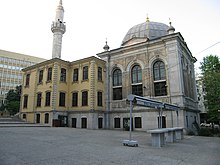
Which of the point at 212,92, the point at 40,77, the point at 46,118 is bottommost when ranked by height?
the point at 46,118

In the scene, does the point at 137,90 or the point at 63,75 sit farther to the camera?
the point at 63,75

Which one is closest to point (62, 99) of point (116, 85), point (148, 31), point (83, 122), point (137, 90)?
point (83, 122)

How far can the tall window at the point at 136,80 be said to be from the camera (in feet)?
83.6

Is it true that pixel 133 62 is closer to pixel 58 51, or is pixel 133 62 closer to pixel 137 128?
pixel 137 128

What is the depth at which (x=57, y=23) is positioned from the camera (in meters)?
32.8

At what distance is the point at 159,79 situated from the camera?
79.1 ft

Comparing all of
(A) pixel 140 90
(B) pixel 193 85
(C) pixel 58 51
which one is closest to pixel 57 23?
(C) pixel 58 51

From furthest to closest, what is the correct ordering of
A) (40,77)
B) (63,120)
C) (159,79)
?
(40,77) < (63,120) < (159,79)

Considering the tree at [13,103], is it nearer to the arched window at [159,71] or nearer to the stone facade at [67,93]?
the stone facade at [67,93]

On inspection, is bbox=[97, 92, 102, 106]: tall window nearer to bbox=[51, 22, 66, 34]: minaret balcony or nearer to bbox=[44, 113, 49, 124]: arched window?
bbox=[44, 113, 49, 124]: arched window

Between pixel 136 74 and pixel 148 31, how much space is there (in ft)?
28.5

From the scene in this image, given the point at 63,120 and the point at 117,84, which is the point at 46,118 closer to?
the point at 63,120

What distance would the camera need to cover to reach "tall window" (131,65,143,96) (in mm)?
25484

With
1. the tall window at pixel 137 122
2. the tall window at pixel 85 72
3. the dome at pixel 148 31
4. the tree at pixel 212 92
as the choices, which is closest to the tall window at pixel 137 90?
the tall window at pixel 137 122
